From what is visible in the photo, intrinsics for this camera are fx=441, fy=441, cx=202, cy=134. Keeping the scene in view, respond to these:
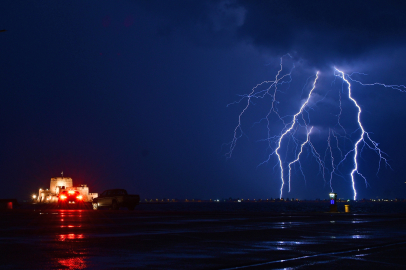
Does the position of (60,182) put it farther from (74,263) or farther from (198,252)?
(74,263)

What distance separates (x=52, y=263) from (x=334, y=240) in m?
6.57

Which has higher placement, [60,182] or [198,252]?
[60,182]

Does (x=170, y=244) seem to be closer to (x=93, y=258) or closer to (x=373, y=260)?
(x=93, y=258)

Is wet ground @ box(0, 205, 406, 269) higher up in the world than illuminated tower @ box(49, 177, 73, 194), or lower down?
lower down

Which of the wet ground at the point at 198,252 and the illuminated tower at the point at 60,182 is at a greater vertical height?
the illuminated tower at the point at 60,182

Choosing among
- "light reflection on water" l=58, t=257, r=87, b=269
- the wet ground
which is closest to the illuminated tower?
the wet ground

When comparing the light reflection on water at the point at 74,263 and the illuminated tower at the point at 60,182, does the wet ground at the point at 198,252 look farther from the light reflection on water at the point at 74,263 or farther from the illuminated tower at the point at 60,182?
the illuminated tower at the point at 60,182

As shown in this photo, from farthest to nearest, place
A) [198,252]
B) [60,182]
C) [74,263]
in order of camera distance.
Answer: [60,182], [198,252], [74,263]

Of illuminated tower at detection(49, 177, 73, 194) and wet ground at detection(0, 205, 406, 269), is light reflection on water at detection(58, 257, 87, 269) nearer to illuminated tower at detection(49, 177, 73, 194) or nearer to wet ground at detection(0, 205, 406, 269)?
wet ground at detection(0, 205, 406, 269)

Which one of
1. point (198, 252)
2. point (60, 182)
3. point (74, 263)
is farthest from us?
point (60, 182)

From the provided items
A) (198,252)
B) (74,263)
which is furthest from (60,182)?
(74,263)

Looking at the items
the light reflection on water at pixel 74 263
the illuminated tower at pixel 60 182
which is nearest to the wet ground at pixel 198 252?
the light reflection on water at pixel 74 263

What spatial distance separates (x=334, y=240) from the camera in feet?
34.2

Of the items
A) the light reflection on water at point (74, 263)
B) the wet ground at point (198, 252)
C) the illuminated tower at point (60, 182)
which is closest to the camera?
the light reflection on water at point (74, 263)
